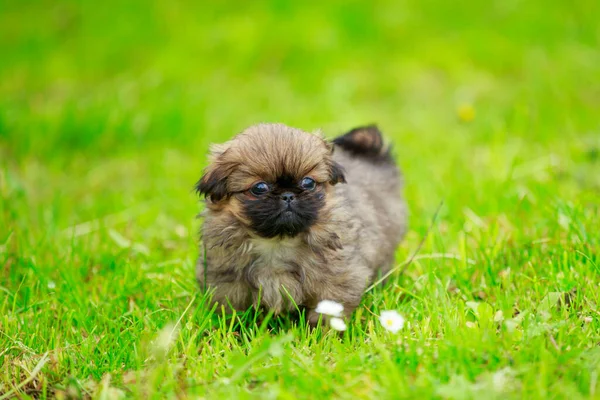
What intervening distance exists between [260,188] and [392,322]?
821 millimetres

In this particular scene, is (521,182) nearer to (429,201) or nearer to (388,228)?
(429,201)

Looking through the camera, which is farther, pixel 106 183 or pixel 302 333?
pixel 106 183

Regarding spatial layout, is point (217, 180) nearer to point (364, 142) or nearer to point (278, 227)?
point (278, 227)

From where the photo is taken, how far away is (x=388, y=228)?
3752 millimetres

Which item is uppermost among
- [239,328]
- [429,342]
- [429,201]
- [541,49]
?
[541,49]

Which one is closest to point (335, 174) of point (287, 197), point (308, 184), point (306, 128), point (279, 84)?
point (308, 184)

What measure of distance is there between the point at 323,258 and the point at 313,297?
0.19 m

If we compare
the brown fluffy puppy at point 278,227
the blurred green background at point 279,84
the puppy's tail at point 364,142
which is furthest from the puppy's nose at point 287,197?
the blurred green background at point 279,84

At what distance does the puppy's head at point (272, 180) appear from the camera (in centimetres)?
285

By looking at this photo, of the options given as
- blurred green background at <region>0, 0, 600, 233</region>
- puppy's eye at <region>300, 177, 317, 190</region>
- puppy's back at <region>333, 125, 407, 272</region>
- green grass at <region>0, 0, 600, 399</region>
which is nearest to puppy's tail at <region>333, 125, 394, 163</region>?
puppy's back at <region>333, 125, 407, 272</region>

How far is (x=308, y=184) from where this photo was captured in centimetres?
298

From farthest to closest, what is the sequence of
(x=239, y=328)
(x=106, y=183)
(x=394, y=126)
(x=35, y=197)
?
(x=394, y=126), (x=106, y=183), (x=35, y=197), (x=239, y=328)

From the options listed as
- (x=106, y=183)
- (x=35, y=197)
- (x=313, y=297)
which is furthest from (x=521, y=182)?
(x=35, y=197)

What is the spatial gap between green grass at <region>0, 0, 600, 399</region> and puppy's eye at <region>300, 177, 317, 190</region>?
62 centimetres
